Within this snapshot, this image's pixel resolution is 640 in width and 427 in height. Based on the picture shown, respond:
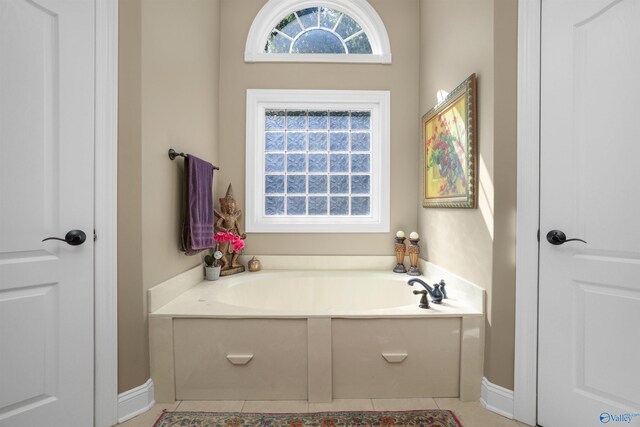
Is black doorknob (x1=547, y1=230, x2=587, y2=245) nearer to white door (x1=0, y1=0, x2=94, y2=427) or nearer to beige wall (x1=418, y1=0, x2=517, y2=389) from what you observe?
beige wall (x1=418, y1=0, x2=517, y2=389)

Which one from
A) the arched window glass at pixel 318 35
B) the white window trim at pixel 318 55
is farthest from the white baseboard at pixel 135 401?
the arched window glass at pixel 318 35

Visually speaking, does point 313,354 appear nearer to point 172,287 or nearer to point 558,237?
point 172,287

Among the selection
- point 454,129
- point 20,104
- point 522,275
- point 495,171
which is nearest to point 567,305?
point 522,275

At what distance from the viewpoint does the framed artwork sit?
160 centimetres

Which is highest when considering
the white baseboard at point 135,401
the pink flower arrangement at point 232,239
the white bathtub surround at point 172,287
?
the pink flower arrangement at point 232,239

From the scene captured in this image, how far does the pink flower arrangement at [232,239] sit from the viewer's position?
219 cm

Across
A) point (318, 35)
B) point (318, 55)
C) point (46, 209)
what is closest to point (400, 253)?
point (318, 55)

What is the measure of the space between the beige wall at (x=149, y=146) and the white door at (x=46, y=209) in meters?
0.13

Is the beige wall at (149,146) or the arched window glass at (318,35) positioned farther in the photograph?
the arched window glass at (318,35)

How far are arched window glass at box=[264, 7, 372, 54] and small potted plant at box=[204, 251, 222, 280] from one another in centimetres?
183

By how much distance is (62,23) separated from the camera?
119 centimetres

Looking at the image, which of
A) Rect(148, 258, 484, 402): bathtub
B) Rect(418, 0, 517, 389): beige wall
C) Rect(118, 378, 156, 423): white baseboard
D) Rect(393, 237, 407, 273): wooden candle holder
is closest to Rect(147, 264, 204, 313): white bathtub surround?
Rect(148, 258, 484, 402): bathtub

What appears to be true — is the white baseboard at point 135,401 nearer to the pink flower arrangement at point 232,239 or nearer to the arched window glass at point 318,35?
the pink flower arrangement at point 232,239

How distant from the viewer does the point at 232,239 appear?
223cm
